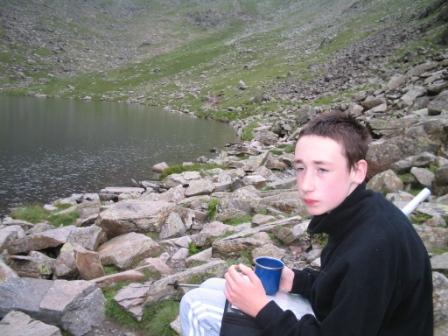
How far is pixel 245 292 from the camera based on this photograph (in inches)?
138

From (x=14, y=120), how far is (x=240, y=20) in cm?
11348

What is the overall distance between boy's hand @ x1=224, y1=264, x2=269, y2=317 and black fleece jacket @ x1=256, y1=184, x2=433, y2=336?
0.09 metres

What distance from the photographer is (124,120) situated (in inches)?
1932

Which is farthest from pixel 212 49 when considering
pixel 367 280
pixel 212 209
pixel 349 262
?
pixel 367 280

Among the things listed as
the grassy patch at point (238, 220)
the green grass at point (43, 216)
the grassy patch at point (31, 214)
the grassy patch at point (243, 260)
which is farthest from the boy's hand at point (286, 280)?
the grassy patch at point (31, 214)

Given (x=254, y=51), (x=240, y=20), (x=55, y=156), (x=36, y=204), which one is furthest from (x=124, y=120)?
(x=240, y=20)

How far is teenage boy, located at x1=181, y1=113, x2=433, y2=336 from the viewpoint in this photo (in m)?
2.86

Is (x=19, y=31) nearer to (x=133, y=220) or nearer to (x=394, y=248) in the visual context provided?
(x=133, y=220)

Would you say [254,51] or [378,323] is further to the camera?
[254,51]

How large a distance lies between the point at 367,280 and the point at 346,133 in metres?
1.27

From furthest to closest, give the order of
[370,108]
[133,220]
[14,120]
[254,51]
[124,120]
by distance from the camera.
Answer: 1. [254,51]
2. [124,120]
3. [14,120]
4. [370,108]
5. [133,220]

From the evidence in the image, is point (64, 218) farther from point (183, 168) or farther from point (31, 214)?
point (183, 168)

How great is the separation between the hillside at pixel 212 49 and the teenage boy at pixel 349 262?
3749cm

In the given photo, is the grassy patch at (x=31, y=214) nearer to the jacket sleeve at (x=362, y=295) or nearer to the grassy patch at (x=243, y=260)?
the grassy patch at (x=243, y=260)
